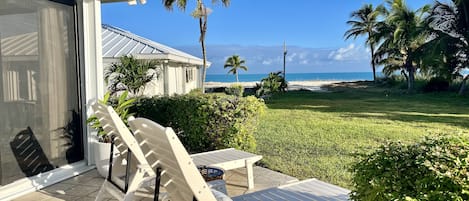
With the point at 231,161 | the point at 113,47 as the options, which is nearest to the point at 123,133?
the point at 231,161

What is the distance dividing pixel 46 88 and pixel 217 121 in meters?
2.37

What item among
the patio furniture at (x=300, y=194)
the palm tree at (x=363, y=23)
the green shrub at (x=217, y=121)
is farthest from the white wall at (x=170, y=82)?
the palm tree at (x=363, y=23)

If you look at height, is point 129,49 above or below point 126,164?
above

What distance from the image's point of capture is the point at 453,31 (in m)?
18.3

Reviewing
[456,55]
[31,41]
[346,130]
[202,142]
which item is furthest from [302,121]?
[456,55]

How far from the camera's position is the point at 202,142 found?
19.3ft

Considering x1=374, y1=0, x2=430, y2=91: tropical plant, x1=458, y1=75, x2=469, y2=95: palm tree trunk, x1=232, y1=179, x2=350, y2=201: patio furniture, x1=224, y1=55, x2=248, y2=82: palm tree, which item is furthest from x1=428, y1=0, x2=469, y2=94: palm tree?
x1=224, y1=55, x2=248, y2=82: palm tree

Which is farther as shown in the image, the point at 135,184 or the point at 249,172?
the point at 249,172

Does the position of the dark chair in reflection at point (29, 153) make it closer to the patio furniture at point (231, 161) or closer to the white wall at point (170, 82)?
the patio furniture at point (231, 161)

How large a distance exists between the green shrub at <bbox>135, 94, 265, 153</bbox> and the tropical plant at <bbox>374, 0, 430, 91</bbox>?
16.0 m

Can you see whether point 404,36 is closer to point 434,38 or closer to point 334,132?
point 434,38

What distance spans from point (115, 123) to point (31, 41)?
7.27 ft

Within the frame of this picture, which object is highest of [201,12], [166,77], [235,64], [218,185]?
[201,12]

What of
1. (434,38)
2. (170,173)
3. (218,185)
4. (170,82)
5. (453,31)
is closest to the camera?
(170,173)
